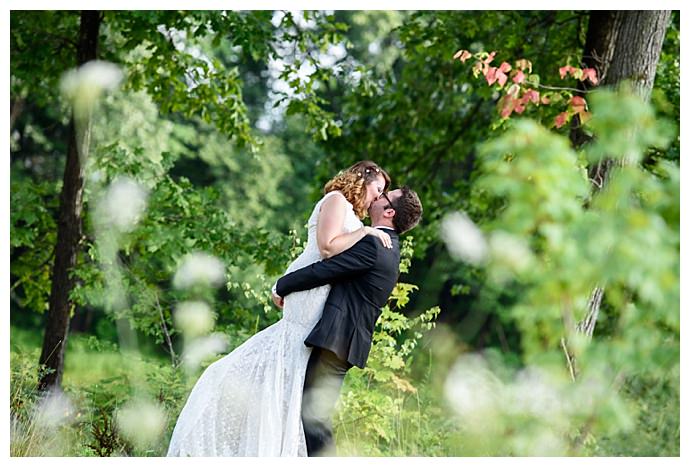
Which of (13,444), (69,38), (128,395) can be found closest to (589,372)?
(13,444)

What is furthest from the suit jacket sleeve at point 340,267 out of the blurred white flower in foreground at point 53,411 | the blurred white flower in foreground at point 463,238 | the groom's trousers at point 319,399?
the blurred white flower in foreground at point 53,411

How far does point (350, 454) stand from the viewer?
210 inches

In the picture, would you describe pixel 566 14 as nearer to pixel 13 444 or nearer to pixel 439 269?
pixel 13 444

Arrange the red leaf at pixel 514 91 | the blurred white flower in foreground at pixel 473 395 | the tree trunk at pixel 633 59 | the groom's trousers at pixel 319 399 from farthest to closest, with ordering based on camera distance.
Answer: the tree trunk at pixel 633 59 < the red leaf at pixel 514 91 < the blurred white flower in foreground at pixel 473 395 < the groom's trousers at pixel 319 399

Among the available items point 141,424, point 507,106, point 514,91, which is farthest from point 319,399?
point 514,91

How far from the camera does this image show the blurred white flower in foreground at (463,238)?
19.1 feet

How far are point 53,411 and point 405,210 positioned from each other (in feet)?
8.54

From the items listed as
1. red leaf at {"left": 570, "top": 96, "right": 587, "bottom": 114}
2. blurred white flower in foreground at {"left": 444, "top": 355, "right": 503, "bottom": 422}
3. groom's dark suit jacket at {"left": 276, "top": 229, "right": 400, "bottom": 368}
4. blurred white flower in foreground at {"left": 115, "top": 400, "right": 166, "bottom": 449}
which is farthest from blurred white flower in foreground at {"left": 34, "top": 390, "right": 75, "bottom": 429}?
red leaf at {"left": 570, "top": 96, "right": 587, "bottom": 114}

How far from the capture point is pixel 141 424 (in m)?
5.19

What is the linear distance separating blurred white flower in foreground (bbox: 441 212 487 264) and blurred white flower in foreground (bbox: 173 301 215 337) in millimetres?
1687

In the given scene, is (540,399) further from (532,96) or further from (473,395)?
(532,96)

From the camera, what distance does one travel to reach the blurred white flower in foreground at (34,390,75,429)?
541 centimetres

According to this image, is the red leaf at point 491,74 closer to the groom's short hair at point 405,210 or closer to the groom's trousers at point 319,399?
the groom's short hair at point 405,210

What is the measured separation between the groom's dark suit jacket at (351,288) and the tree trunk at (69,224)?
328 centimetres
